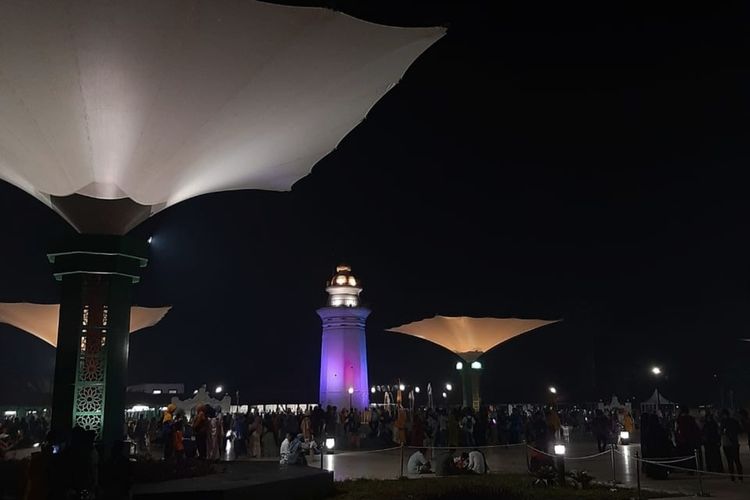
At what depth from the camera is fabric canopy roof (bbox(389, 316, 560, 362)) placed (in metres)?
27.8

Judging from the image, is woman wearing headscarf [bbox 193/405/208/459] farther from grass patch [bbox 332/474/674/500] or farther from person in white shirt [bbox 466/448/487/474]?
person in white shirt [bbox 466/448/487/474]

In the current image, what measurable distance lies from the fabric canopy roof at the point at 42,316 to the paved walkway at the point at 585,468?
9.63 m

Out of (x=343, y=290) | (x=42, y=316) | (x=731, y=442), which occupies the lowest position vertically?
(x=731, y=442)

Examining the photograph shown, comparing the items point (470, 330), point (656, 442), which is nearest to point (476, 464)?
point (656, 442)

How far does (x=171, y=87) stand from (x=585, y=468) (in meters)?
11.5

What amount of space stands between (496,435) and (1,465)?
16365 millimetres

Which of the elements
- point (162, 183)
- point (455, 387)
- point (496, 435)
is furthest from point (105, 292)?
point (455, 387)

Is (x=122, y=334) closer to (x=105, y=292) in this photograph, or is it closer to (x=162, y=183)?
(x=105, y=292)

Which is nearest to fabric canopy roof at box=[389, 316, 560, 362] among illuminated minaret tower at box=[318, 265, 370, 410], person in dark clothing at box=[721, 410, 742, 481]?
illuminated minaret tower at box=[318, 265, 370, 410]

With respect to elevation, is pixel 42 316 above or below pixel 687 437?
above

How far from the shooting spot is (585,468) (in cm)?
1475

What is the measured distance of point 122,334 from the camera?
9.95 m

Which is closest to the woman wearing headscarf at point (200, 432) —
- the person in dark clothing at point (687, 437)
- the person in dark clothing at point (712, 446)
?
the person in dark clothing at point (687, 437)

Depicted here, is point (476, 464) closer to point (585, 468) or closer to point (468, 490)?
point (585, 468)
